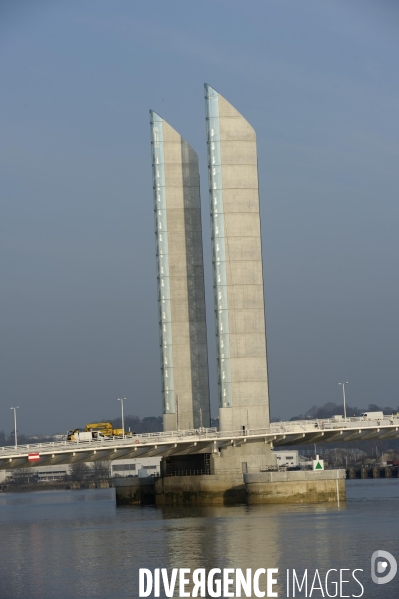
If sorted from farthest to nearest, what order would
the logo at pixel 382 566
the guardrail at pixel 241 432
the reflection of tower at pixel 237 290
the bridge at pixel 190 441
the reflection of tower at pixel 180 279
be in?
the reflection of tower at pixel 180 279 < the reflection of tower at pixel 237 290 < the guardrail at pixel 241 432 < the bridge at pixel 190 441 < the logo at pixel 382 566

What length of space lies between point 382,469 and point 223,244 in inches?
3849

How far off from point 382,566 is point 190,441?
32.1 meters

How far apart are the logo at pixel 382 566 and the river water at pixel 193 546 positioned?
0.93 ft

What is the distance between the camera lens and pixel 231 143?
7688cm

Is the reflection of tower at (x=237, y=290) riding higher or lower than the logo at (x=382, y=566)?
higher

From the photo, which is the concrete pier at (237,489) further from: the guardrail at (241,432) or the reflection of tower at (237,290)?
the reflection of tower at (237,290)

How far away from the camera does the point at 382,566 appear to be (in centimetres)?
4041

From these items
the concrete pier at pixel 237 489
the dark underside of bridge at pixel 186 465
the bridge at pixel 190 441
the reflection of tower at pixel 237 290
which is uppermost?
the reflection of tower at pixel 237 290

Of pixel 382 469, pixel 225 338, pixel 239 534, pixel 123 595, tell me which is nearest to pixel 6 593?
pixel 123 595

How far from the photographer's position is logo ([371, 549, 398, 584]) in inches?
1499

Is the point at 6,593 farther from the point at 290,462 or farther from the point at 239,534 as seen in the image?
the point at 290,462

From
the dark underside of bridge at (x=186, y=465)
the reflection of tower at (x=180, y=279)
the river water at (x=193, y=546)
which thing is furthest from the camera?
the reflection of tower at (x=180, y=279)

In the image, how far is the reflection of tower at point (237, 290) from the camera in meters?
75.6

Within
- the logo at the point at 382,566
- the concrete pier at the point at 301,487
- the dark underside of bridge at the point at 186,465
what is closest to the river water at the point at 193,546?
the logo at the point at 382,566
